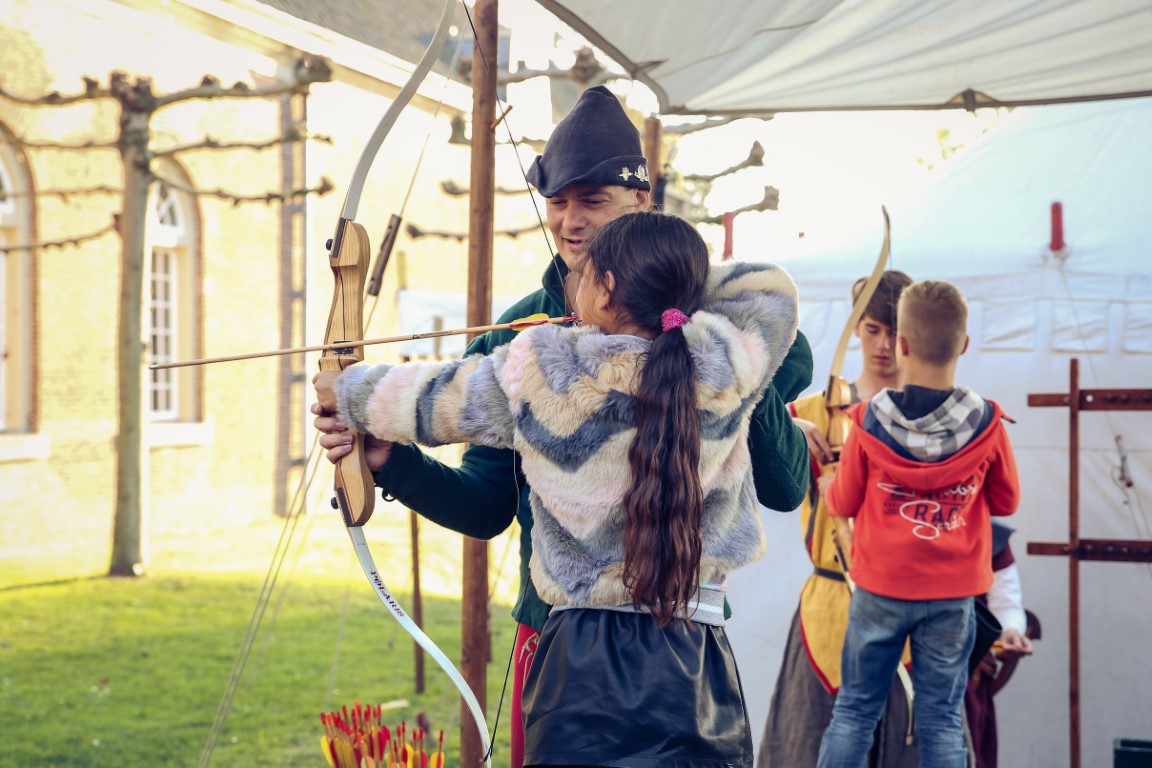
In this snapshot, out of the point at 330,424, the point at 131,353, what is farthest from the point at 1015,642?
the point at 131,353

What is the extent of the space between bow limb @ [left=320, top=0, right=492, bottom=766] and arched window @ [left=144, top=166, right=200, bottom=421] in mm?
9459

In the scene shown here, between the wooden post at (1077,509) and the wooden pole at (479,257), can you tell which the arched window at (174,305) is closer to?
the wooden pole at (479,257)

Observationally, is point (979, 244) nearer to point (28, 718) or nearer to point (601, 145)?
point (601, 145)

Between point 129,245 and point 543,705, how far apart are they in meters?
7.12

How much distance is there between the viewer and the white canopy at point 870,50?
8.49ft

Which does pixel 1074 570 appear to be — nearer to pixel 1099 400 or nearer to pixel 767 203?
pixel 1099 400

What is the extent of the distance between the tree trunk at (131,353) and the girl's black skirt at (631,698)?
23.2 feet

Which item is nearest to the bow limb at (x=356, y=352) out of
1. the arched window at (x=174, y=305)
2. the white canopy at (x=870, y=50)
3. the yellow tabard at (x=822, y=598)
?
the white canopy at (x=870, y=50)

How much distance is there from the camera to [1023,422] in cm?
365

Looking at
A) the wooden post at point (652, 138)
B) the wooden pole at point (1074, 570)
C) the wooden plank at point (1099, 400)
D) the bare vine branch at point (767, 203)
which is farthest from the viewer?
the bare vine branch at point (767, 203)

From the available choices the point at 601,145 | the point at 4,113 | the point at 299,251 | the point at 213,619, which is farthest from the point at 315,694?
the point at 299,251

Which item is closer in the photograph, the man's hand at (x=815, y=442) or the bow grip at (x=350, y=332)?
the bow grip at (x=350, y=332)

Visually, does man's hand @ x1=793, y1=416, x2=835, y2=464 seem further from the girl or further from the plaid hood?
the girl

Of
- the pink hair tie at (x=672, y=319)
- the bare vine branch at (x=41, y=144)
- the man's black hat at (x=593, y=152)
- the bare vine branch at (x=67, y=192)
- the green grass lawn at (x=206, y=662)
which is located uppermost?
the bare vine branch at (x=41, y=144)
